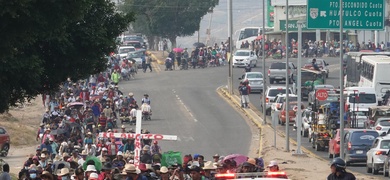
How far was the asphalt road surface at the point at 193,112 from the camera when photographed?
50.4 metres

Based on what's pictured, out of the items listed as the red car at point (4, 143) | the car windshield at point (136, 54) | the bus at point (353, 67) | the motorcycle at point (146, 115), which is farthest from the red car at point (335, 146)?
the car windshield at point (136, 54)

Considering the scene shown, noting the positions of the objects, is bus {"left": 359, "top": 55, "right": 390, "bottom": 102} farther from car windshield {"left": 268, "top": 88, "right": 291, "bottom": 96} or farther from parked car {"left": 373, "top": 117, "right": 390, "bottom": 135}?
parked car {"left": 373, "top": 117, "right": 390, "bottom": 135}

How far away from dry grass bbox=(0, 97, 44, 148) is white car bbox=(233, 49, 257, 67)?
21193 millimetres

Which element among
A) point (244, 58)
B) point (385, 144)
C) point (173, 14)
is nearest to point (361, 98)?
point (385, 144)

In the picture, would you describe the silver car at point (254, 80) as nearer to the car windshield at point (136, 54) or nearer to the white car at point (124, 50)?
the car windshield at point (136, 54)

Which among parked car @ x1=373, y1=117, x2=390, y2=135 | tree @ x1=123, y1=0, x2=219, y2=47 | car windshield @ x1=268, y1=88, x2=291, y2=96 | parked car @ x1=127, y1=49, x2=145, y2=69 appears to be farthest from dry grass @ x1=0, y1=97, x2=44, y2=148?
tree @ x1=123, y1=0, x2=219, y2=47

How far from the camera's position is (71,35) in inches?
1080

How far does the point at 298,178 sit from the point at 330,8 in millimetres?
11981

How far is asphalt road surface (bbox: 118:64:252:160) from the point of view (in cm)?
5044

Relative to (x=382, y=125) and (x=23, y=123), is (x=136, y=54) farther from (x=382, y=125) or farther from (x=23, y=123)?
(x=382, y=125)

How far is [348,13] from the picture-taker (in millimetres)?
46188

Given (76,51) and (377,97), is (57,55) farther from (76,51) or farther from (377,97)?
(377,97)

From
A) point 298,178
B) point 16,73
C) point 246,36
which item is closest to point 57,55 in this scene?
point 16,73

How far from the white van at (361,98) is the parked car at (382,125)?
661 centimetres
